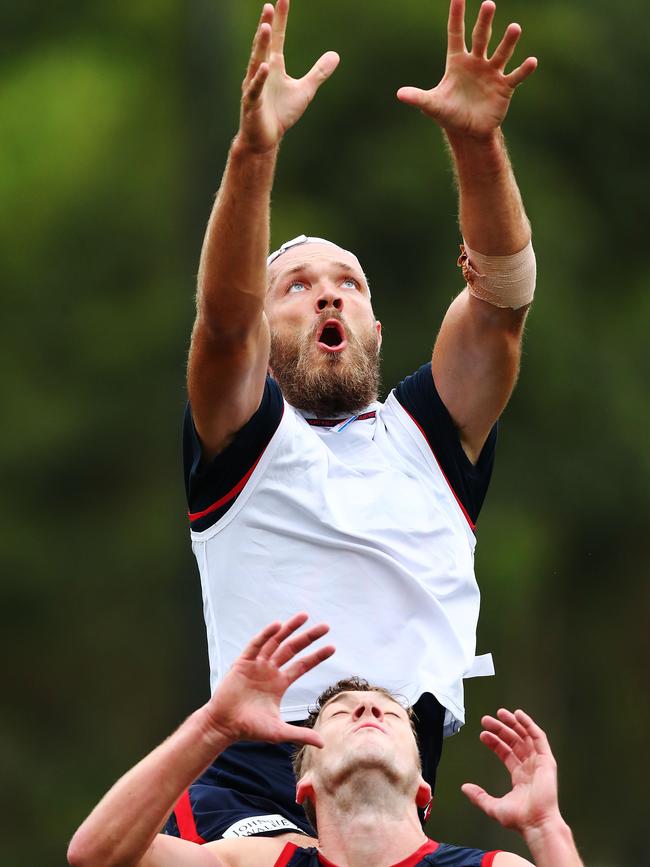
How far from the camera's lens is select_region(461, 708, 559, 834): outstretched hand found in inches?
162

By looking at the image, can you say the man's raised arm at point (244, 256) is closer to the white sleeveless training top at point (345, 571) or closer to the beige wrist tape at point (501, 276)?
the white sleeveless training top at point (345, 571)

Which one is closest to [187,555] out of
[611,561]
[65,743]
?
[65,743]

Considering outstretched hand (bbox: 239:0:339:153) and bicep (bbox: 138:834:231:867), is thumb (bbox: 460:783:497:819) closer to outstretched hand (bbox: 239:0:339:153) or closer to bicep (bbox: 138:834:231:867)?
bicep (bbox: 138:834:231:867)

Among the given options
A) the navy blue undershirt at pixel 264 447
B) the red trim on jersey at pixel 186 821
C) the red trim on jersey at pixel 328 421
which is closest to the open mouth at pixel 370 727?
the red trim on jersey at pixel 186 821

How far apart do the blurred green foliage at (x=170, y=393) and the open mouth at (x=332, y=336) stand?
25.5 feet

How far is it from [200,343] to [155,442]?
831 centimetres

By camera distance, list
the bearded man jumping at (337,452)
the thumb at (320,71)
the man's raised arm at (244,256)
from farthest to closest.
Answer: the thumb at (320,71), the bearded man jumping at (337,452), the man's raised arm at (244,256)

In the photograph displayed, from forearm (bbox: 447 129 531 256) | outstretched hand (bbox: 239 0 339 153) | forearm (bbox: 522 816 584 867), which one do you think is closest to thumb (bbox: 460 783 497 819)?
forearm (bbox: 522 816 584 867)

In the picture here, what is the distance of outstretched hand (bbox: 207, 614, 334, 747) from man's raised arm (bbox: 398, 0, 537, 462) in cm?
126

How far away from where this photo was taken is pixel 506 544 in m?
13.1

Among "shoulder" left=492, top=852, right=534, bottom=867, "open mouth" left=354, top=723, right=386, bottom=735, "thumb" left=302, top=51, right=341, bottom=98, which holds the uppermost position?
"thumb" left=302, top=51, right=341, bottom=98

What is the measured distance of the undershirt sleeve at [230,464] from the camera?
4.78 m

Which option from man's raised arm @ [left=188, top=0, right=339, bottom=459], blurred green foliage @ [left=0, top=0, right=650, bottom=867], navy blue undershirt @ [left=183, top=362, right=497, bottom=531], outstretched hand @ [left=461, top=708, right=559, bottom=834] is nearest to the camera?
outstretched hand @ [left=461, top=708, right=559, bottom=834]

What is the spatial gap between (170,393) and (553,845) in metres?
9.12
